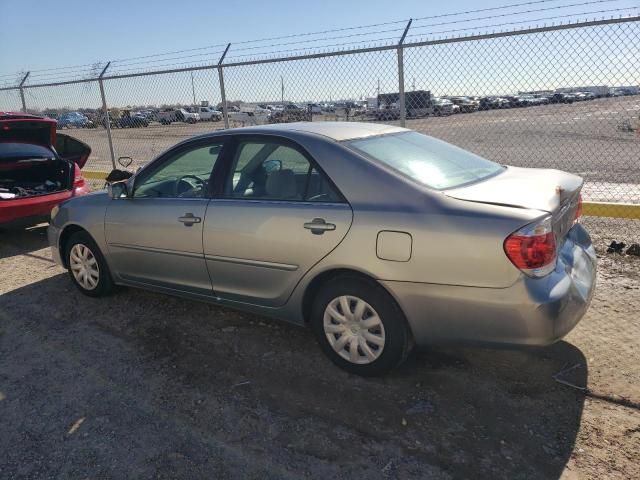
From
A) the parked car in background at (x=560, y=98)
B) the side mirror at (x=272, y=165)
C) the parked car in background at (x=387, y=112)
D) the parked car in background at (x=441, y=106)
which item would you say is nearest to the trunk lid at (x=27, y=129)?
the parked car in background at (x=387, y=112)

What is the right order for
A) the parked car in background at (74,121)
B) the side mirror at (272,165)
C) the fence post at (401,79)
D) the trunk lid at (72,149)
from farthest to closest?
the parked car in background at (74,121)
the trunk lid at (72,149)
the fence post at (401,79)
the side mirror at (272,165)

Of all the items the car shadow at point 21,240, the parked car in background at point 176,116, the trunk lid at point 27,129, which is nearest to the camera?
the car shadow at point 21,240

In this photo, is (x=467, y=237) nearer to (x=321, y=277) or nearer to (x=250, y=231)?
(x=321, y=277)

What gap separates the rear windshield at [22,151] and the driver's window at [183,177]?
13.8 ft

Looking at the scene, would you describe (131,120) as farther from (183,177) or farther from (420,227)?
(420,227)

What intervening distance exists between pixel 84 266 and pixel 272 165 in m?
2.24

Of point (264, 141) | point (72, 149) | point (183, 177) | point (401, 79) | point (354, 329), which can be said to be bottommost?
point (354, 329)

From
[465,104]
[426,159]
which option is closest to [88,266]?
[426,159]

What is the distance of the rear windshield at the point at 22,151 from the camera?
24.1 ft

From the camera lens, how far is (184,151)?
13.4 feet

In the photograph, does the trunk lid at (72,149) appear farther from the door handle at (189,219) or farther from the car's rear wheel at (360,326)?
the car's rear wheel at (360,326)

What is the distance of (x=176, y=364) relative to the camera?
3607mm

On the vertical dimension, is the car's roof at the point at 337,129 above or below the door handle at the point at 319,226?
above

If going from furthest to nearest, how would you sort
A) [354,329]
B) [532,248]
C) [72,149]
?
[72,149] < [354,329] < [532,248]
